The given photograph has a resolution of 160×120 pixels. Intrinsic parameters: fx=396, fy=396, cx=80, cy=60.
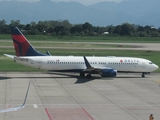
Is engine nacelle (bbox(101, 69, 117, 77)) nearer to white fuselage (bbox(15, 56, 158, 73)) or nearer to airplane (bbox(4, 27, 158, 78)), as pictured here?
airplane (bbox(4, 27, 158, 78))

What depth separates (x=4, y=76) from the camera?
50094mm

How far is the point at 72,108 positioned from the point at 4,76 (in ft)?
65.5

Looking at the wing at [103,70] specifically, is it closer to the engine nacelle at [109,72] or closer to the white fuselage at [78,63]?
the engine nacelle at [109,72]

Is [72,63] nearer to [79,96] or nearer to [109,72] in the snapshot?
[109,72]

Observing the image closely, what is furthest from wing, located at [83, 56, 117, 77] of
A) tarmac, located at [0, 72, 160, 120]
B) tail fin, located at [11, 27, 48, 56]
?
tail fin, located at [11, 27, 48, 56]

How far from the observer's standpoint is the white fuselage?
49.3 m

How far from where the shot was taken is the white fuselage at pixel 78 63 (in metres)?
49.3

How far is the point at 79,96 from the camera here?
124 ft

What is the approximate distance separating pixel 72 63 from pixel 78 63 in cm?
82

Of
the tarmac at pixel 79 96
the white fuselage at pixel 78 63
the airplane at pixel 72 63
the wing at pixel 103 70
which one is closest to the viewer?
the tarmac at pixel 79 96

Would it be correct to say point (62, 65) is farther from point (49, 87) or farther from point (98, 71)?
point (49, 87)

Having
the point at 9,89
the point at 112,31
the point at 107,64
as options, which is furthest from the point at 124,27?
the point at 9,89

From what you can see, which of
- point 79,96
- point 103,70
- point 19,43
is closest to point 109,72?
point 103,70

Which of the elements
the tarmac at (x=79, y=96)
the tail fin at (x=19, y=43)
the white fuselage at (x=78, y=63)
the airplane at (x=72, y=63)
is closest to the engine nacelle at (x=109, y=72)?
the airplane at (x=72, y=63)
